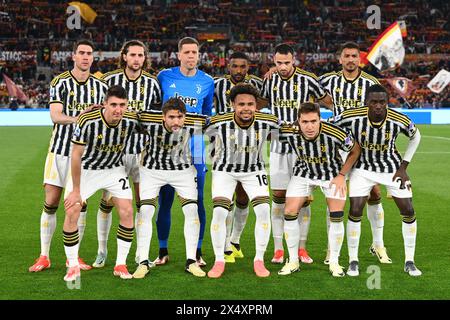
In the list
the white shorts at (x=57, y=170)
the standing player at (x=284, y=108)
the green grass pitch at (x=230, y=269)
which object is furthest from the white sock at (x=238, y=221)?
the white shorts at (x=57, y=170)

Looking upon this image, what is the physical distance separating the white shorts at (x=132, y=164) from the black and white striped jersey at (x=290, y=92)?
128 centimetres

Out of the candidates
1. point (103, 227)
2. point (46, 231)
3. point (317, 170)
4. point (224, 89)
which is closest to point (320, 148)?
point (317, 170)

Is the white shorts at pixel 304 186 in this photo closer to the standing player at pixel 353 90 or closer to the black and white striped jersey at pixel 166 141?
the standing player at pixel 353 90

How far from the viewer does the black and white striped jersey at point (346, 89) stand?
7.09 metres

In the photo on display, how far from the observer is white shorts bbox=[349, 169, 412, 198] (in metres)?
6.34

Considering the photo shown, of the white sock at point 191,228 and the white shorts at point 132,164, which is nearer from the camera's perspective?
the white sock at point 191,228

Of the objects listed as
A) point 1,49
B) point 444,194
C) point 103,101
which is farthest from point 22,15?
point 103,101

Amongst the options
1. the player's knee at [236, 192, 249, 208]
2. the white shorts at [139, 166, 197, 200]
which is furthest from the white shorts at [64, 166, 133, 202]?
the player's knee at [236, 192, 249, 208]

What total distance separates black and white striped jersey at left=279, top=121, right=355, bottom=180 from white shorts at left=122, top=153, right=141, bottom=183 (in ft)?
4.23

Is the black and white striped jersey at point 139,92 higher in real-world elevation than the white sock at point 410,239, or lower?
higher

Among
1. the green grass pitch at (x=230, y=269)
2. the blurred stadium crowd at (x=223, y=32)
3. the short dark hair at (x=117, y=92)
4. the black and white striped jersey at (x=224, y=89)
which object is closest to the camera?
the green grass pitch at (x=230, y=269)

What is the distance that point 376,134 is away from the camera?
20.7 feet

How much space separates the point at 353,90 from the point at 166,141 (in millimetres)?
1934

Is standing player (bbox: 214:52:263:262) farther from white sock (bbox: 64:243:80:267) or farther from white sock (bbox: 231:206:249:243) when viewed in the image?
white sock (bbox: 64:243:80:267)
